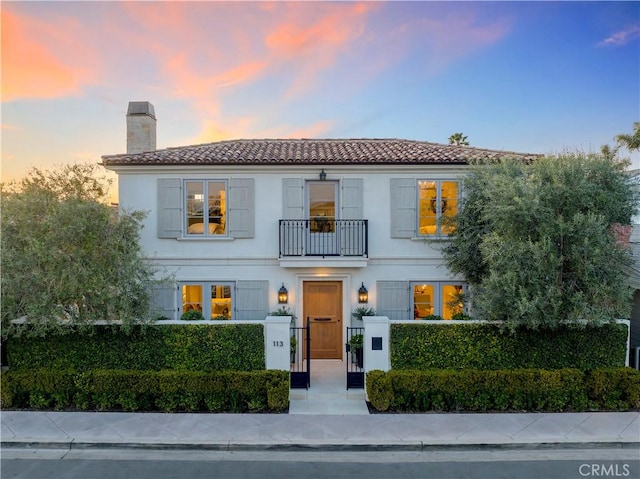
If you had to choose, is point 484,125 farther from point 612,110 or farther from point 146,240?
point 146,240

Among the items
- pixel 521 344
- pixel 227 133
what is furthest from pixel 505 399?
pixel 227 133

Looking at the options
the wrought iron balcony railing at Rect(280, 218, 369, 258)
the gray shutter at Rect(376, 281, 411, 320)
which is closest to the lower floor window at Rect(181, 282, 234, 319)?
the wrought iron balcony railing at Rect(280, 218, 369, 258)

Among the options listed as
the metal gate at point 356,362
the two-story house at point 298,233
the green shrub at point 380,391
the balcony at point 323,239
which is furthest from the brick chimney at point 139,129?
the green shrub at point 380,391

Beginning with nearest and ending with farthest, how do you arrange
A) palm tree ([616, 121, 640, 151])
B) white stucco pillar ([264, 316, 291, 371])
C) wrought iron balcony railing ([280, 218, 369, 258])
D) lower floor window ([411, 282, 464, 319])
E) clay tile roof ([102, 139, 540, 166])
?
white stucco pillar ([264, 316, 291, 371]), clay tile roof ([102, 139, 540, 166]), wrought iron balcony railing ([280, 218, 369, 258]), lower floor window ([411, 282, 464, 319]), palm tree ([616, 121, 640, 151])

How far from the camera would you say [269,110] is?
47.1ft

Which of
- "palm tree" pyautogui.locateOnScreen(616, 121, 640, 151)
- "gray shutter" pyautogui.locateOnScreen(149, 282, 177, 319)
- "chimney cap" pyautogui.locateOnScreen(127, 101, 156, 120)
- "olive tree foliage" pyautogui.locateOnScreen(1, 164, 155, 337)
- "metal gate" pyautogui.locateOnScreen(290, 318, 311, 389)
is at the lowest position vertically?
"metal gate" pyautogui.locateOnScreen(290, 318, 311, 389)

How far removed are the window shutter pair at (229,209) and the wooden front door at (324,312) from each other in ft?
8.14

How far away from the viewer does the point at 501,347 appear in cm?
765

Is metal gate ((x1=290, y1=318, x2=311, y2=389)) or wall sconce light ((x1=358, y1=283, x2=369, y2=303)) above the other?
wall sconce light ((x1=358, y1=283, x2=369, y2=303))

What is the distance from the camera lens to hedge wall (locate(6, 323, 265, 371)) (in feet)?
24.8

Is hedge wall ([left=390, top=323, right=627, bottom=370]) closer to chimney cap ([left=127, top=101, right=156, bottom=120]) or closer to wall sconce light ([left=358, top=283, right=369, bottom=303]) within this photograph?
wall sconce light ([left=358, top=283, right=369, bottom=303])

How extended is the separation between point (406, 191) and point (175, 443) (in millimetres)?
8248

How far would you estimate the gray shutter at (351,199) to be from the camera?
10344mm

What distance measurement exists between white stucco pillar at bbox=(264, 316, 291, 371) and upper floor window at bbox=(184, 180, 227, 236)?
395cm
